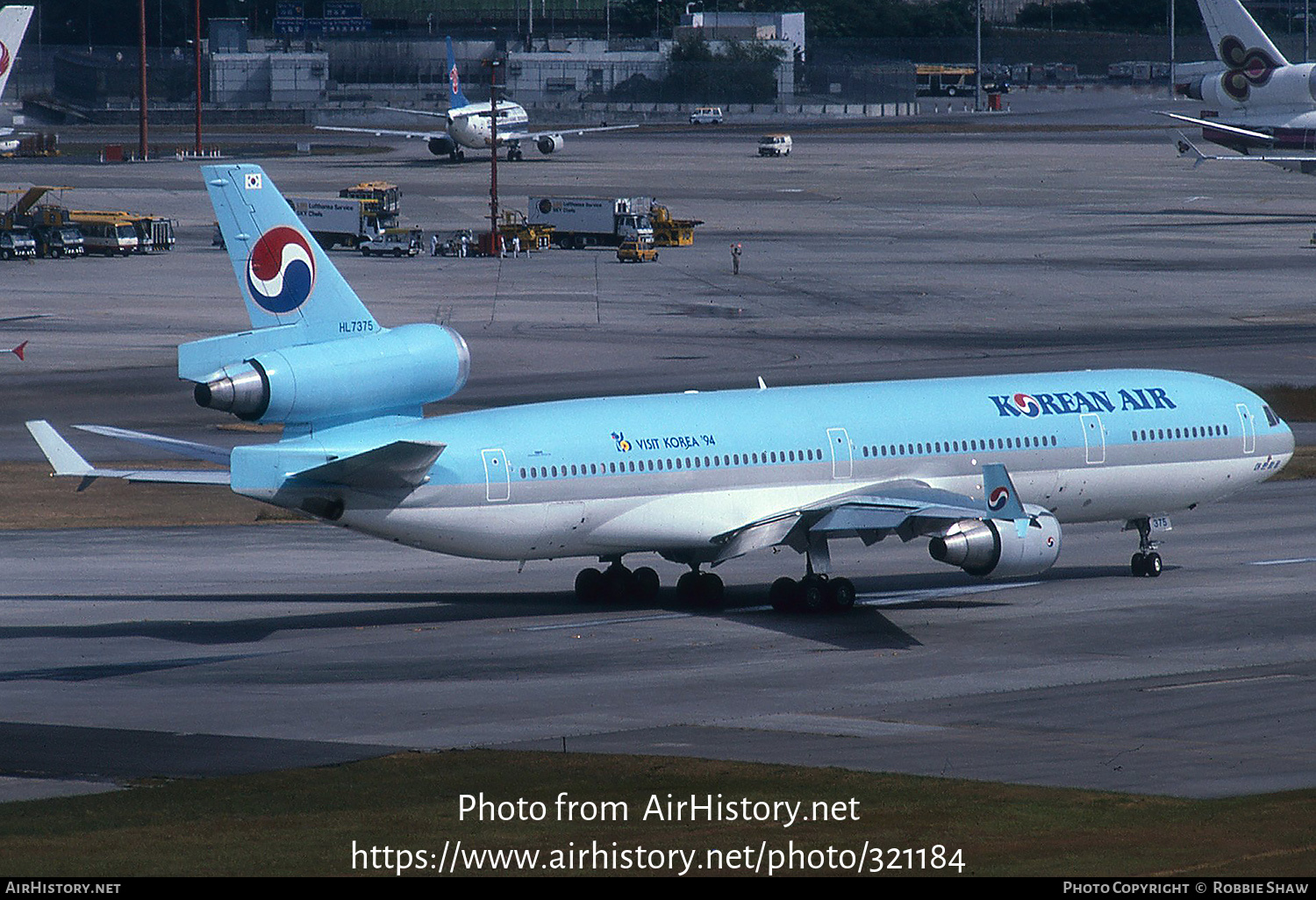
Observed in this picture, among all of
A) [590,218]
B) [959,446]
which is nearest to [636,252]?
[590,218]

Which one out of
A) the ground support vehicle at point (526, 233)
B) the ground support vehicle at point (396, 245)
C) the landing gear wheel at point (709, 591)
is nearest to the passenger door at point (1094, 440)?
the landing gear wheel at point (709, 591)

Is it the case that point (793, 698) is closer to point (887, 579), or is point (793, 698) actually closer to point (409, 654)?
point (409, 654)

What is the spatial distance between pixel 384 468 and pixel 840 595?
11.6m

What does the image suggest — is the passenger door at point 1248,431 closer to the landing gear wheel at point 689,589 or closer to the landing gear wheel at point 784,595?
the landing gear wheel at point 784,595

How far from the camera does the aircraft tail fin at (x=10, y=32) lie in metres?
64.1

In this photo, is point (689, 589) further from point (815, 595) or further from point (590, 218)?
point (590, 218)

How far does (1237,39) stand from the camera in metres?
154

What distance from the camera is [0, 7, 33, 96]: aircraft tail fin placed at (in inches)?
2522

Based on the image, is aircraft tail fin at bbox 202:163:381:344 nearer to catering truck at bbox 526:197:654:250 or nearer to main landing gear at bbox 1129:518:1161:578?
main landing gear at bbox 1129:518:1161:578

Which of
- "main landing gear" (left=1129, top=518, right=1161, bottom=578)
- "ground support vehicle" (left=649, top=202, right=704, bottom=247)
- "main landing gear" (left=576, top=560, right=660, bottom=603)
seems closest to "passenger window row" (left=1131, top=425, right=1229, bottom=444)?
"main landing gear" (left=1129, top=518, right=1161, bottom=578)
